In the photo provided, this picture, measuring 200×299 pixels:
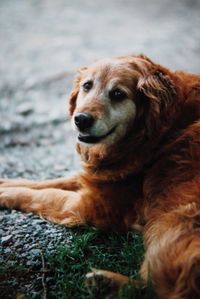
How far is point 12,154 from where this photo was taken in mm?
5188

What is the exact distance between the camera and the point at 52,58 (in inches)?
338

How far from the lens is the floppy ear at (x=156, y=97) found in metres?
2.86

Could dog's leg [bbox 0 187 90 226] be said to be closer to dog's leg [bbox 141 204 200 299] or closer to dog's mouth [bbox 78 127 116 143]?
dog's mouth [bbox 78 127 116 143]

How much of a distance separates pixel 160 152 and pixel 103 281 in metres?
1.17

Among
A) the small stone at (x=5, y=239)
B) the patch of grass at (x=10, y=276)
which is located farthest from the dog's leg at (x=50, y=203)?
the patch of grass at (x=10, y=276)

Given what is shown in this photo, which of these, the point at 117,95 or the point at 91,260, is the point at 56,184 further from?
the point at 117,95

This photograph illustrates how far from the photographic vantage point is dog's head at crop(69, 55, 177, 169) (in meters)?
2.87

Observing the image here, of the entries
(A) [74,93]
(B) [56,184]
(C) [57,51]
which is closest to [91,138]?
(A) [74,93]

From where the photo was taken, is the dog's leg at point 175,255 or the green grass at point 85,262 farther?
the green grass at point 85,262

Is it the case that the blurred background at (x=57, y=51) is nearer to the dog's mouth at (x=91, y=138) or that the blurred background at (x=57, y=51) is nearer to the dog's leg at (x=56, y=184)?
the dog's leg at (x=56, y=184)

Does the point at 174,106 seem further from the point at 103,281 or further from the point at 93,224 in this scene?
the point at 103,281

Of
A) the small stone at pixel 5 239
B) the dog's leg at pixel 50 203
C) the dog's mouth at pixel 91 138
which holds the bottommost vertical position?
the small stone at pixel 5 239

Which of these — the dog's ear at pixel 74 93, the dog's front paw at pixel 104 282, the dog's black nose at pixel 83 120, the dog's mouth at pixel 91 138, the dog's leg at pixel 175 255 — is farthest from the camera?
the dog's ear at pixel 74 93

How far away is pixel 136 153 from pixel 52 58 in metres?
6.32
